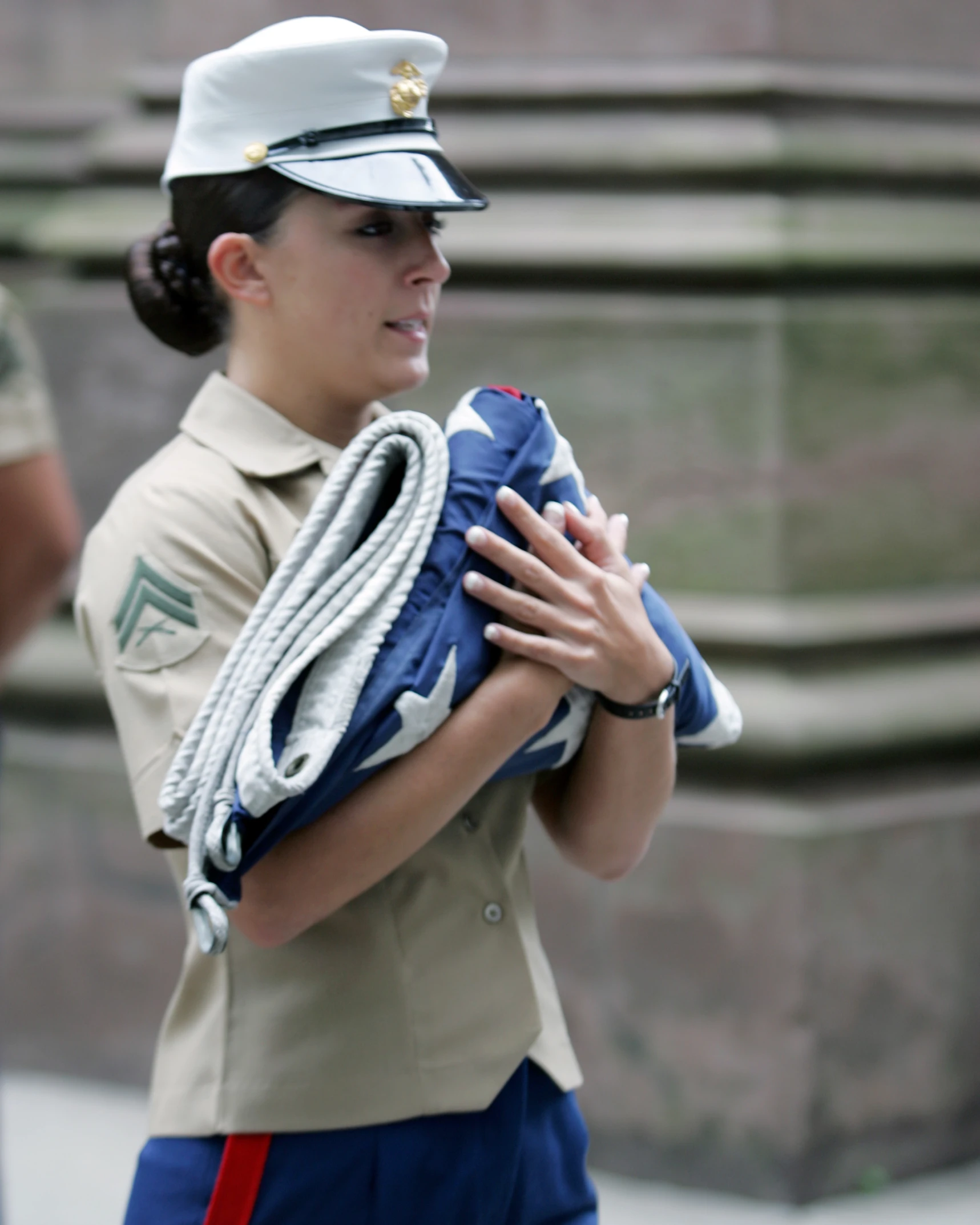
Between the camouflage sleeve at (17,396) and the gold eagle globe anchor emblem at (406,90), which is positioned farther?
the camouflage sleeve at (17,396)

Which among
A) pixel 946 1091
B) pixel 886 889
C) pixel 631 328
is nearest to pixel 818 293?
pixel 631 328

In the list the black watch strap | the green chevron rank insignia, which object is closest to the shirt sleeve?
the green chevron rank insignia

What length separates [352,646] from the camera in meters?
1.29

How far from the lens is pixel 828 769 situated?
2859mm

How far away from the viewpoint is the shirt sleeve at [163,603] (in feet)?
4.45

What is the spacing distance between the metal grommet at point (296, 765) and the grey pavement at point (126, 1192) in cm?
181

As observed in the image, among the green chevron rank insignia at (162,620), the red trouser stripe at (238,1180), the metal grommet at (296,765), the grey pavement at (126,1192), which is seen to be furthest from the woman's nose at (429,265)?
the grey pavement at (126,1192)

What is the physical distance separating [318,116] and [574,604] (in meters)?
0.50

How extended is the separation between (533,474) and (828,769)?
5.28 ft

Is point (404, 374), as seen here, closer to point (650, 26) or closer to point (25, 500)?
point (25, 500)

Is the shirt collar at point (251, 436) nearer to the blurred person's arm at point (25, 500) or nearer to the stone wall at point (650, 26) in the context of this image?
the blurred person's arm at point (25, 500)

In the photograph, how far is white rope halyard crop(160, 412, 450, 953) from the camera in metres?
1.23

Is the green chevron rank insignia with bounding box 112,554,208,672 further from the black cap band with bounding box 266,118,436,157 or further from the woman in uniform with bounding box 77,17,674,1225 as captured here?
the black cap band with bounding box 266,118,436,157

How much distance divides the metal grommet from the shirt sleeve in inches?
5.0
